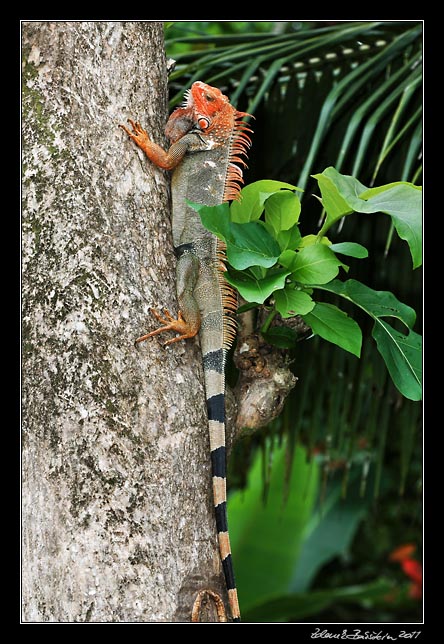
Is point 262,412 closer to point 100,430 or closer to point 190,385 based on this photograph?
point 190,385

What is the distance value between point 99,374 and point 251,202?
897 mm

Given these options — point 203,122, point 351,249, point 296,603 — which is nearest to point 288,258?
point 351,249

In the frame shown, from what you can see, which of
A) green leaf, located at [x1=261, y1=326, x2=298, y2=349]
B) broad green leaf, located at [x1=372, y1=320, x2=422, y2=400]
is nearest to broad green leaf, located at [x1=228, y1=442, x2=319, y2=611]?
green leaf, located at [x1=261, y1=326, x2=298, y2=349]

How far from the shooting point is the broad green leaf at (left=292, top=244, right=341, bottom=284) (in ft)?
8.48

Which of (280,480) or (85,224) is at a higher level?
(85,224)

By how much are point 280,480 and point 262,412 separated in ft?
11.4

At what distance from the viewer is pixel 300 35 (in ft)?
13.3

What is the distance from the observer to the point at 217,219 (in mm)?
2504

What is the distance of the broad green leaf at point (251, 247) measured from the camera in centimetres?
251

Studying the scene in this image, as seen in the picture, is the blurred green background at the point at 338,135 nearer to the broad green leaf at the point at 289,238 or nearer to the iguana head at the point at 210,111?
the iguana head at the point at 210,111

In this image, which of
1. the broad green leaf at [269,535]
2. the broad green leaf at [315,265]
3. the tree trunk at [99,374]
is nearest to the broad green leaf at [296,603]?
the broad green leaf at [269,535]

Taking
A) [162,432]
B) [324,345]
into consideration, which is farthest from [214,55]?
[162,432]

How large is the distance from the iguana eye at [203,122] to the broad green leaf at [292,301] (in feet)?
2.91

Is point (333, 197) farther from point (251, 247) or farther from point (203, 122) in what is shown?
point (203, 122)
